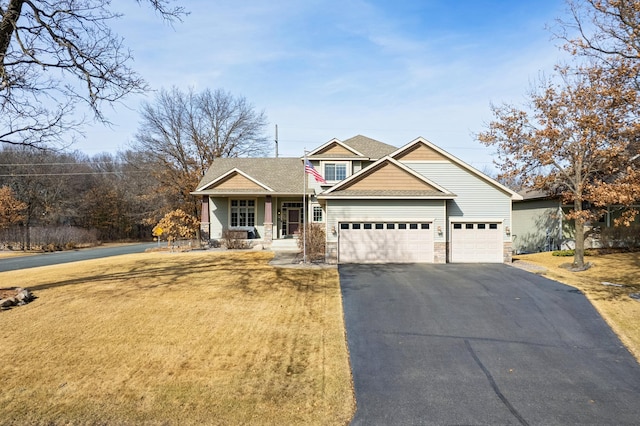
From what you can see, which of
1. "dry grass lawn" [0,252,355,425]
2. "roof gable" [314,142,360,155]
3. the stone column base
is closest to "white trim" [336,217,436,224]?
"dry grass lawn" [0,252,355,425]

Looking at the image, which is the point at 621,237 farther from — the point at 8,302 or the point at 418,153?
the point at 8,302

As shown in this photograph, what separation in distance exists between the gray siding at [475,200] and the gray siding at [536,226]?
8.15m

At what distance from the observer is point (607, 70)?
48.0 feet

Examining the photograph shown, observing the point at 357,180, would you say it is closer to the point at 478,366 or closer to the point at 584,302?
the point at 584,302

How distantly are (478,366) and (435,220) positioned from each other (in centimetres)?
1106

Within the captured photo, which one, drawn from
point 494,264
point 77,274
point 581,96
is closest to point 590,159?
point 581,96

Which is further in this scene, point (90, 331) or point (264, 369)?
point (90, 331)

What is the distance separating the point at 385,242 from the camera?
17.2 meters

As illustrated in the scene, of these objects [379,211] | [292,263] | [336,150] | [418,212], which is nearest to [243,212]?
[336,150]

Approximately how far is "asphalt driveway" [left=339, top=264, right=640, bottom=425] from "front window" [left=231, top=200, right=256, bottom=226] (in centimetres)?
1343

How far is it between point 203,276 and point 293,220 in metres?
12.1

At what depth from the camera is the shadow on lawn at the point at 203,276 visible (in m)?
12.1

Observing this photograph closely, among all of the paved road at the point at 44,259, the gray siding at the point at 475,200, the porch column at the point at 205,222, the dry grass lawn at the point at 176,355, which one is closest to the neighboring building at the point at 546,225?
the gray siding at the point at 475,200

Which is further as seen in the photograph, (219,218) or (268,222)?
(219,218)
